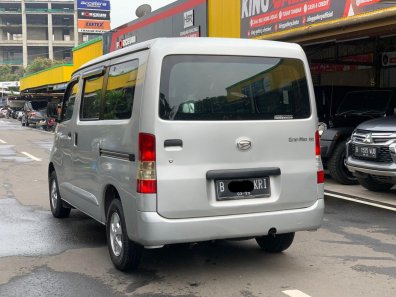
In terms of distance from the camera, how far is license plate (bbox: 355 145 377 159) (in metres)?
8.29

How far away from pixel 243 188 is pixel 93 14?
82666mm

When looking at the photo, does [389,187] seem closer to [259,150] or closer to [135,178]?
[259,150]

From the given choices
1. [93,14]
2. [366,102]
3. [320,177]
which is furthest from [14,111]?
[320,177]

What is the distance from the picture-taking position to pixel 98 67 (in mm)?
5508

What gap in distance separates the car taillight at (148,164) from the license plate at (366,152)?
5.15m

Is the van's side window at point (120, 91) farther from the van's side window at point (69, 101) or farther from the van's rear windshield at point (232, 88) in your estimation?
the van's side window at point (69, 101)

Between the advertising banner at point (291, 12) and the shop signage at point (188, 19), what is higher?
the shop signage at point (188, 19)

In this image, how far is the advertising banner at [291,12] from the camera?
1084 cm

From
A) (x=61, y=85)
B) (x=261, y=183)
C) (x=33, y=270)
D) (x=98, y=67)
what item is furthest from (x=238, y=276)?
(x=61, y=85)

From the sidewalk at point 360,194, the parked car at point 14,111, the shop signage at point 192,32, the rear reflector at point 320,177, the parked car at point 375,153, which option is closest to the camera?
the rear reflector at point 320,177

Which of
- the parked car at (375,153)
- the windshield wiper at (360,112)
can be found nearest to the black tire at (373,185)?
the parked car at (375,153)

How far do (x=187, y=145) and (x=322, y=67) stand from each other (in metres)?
15.3

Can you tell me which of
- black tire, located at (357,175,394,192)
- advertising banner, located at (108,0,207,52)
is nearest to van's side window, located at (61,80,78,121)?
black tire, located at (357,175,394,192)

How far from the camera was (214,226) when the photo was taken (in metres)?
4.32
